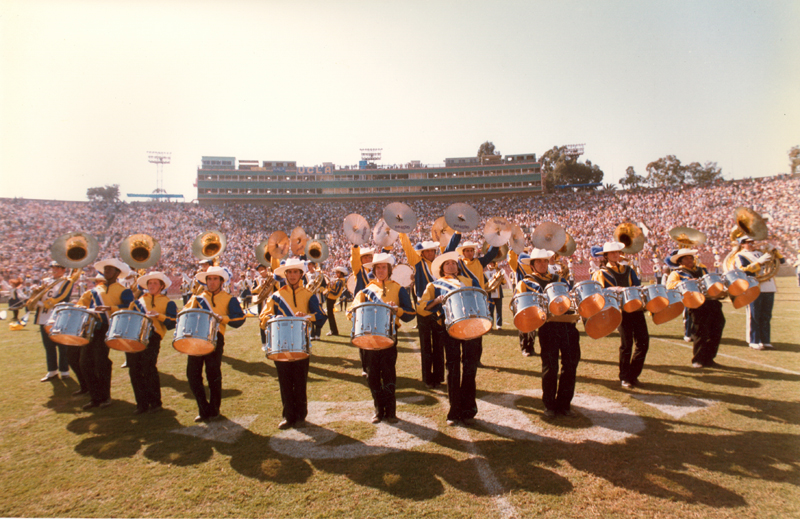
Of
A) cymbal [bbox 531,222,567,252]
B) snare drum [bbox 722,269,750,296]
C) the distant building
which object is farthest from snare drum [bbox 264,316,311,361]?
the distant building

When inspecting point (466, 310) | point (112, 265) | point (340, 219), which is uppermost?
point (340, 219)

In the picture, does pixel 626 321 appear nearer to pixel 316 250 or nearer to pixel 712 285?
pixel 712 285

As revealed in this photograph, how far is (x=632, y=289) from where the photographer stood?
5.55 meters

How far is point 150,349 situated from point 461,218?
5201mm

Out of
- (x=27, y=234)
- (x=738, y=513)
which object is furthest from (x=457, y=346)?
(x=27, y=234)

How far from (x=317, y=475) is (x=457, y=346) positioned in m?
2.16

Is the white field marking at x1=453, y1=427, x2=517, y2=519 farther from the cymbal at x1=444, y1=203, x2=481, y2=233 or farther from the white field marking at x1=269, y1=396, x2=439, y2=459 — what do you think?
the cymbal at x1=444, y1=203, x2=481, y2=233

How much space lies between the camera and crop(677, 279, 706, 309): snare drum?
6.18m

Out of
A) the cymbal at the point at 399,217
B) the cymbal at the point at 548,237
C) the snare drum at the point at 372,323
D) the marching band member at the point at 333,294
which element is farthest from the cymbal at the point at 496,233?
the marching band member at the point at 333,294

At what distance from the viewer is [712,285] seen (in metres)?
6.31

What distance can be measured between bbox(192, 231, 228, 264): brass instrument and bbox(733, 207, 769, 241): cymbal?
9.96 m

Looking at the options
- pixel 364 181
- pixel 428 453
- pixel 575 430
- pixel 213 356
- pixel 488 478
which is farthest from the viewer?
pixel 364 181

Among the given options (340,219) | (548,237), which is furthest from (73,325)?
(340,219)

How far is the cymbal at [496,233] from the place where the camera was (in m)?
6.87
